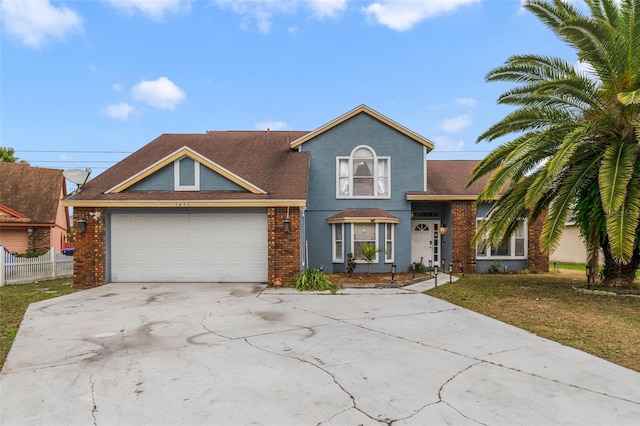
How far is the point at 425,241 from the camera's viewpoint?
50.8ft

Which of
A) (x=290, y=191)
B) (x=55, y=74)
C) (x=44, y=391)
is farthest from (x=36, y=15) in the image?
(x=44, y=391)

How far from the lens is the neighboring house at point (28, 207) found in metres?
18.4

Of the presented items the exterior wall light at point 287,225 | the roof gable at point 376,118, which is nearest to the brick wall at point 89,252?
the exterior wall light at point 287,225

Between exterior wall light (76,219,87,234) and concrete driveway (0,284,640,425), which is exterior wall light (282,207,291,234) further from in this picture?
exterior wall light (76,219,87,234)

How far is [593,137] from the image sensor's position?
9789 mm

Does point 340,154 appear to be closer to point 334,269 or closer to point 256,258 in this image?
point 334,269

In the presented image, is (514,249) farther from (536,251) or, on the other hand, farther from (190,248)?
(190,248)

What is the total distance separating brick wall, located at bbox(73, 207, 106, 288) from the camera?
36.3 feet

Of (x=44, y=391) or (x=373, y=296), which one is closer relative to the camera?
(x=44, y=391)

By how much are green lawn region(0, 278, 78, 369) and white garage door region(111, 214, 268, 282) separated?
1807mm

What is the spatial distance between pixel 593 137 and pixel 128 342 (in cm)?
1174

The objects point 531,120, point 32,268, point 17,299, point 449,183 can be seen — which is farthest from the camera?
point 449,183

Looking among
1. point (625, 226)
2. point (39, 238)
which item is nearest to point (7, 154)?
point (39, 238)

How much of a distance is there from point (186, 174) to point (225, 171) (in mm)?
1332
